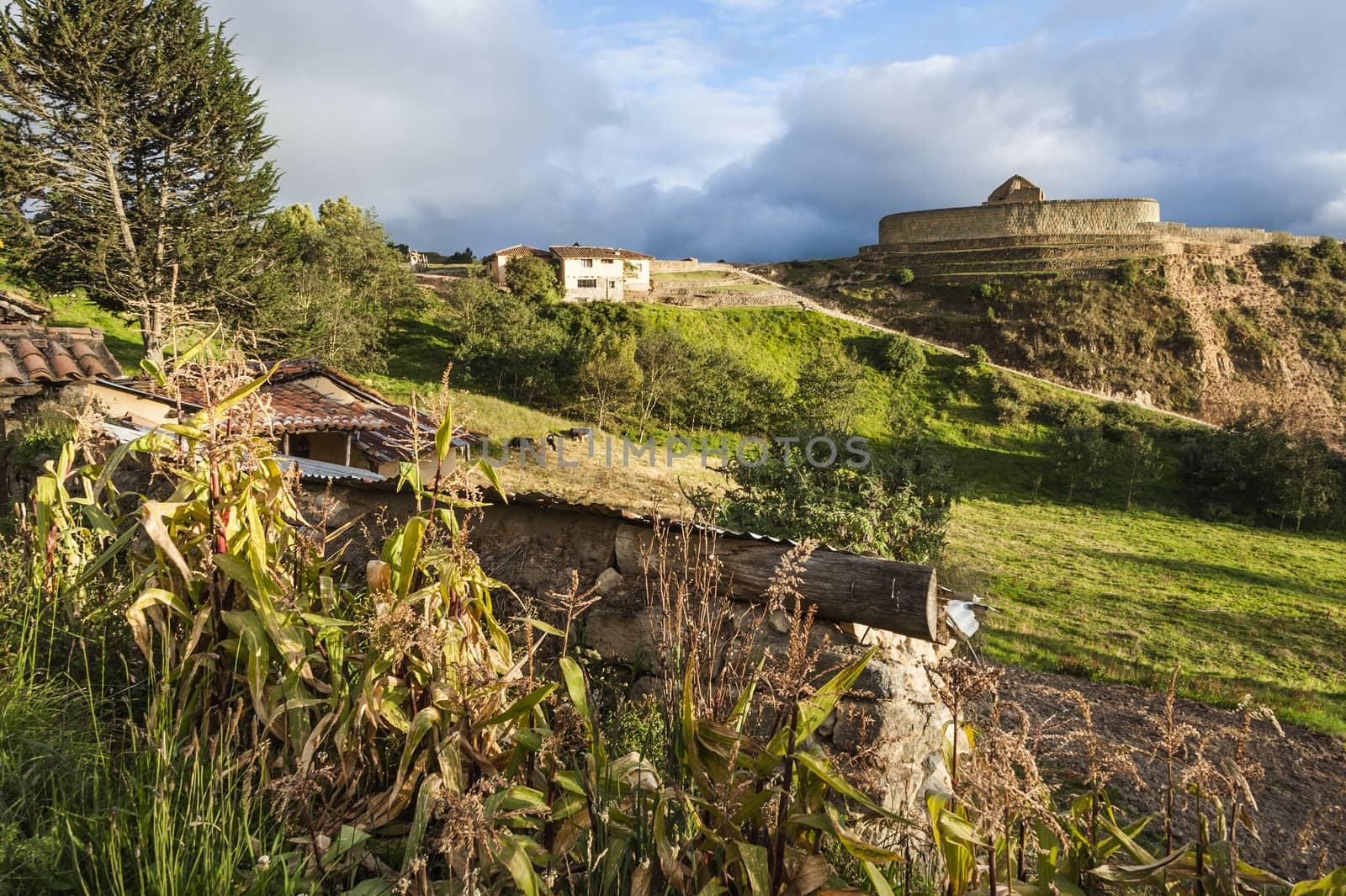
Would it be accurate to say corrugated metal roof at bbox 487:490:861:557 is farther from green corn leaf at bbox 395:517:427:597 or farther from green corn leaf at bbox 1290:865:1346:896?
green corn leaf at bbox 1290:865:1346:896

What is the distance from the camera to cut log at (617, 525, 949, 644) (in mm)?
3232

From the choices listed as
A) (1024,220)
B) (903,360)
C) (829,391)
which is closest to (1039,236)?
(1024,220)

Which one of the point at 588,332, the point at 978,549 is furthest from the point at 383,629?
the point at 588,332

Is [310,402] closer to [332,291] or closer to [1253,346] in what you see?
[332,291]

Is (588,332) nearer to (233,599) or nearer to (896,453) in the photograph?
(896,453)

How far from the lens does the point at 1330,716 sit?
11.3m

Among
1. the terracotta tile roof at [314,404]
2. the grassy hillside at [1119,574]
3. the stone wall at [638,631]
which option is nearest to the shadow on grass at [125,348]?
the grassy hillside at [1119,574]

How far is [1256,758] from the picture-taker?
574 centimetres

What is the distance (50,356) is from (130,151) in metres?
15.3

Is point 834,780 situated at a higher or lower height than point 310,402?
lower

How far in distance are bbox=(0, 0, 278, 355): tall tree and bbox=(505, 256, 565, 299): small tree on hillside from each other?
22877mm

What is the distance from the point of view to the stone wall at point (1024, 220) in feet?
169

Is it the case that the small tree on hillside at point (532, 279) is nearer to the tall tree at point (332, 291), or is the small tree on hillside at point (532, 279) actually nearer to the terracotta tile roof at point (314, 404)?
the tall tree at point (332, 291)

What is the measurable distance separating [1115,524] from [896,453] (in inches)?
769
